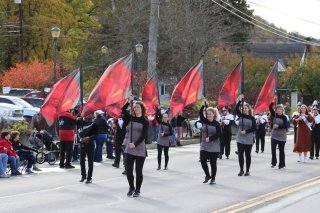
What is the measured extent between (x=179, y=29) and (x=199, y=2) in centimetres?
243

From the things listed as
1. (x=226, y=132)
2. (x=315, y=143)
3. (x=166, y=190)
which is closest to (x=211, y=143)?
(x=166, y=190)

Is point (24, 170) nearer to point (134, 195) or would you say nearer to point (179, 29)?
point (134, 195)

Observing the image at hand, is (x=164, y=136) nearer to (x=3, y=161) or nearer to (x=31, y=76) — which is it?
(x=3, y=161)

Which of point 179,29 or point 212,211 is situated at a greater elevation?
point 179,29

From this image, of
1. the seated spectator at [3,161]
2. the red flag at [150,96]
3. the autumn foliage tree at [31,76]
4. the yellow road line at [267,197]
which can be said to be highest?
the autumn foliage tree at [31,76]

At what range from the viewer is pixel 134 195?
1347 centimetres

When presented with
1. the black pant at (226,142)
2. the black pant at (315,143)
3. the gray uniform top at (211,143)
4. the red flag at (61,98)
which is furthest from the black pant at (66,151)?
the black pant at (315,143)

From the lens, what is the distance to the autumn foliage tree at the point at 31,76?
144ft

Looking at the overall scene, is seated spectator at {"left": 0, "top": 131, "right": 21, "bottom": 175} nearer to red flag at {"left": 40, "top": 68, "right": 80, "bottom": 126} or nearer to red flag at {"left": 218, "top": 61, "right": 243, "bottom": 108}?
red flag at {"left": 40, "top": 68, "right": 80, "bottom": 126}

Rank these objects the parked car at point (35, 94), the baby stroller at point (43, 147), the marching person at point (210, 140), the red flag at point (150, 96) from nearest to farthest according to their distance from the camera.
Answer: the marching person at point (210, 140), the red flag at point (150, 96), the baby stroller at point (43, 147), the parked car at point (35, 94)

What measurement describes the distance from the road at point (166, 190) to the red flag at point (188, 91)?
1.72 meters

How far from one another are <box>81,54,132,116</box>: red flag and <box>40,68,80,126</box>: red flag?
5.40 ft

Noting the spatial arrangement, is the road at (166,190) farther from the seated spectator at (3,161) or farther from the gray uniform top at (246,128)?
the gray uniform top at (246,128)

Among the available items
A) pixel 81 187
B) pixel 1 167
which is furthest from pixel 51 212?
pixel 1 167
